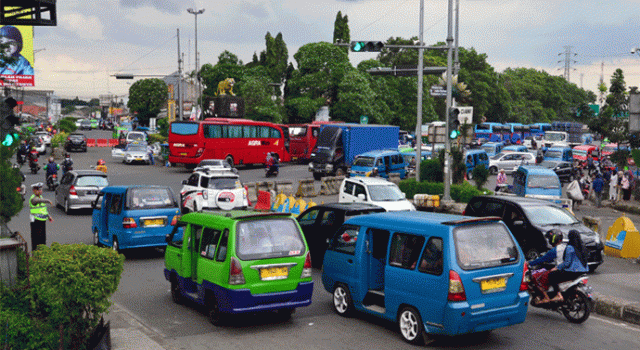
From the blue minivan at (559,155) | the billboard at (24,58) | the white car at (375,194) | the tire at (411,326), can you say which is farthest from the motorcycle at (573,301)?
the billboard at (24,58)

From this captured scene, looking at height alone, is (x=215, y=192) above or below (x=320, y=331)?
above

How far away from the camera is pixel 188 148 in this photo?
139 feet

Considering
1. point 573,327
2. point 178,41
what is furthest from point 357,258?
point 178,41

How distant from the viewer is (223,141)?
43.8 metres

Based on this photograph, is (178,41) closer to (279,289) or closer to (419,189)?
(419,189)

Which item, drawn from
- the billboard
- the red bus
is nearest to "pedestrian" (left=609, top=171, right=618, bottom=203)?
the red bus

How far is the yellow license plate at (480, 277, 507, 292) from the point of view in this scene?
8.46m

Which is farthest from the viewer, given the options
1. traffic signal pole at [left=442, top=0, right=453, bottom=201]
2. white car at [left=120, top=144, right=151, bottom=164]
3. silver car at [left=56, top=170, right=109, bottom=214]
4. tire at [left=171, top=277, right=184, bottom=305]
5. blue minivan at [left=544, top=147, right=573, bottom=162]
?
white car at [left=120, top=144, right=151, bottom=164]

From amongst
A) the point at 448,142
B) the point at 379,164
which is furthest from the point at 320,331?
the point at 379,164

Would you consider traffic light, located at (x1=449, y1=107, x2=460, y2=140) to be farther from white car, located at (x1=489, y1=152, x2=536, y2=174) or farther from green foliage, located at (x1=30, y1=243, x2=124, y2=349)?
white car, located at (x1=489, y1=152, x2=536, y2=174)

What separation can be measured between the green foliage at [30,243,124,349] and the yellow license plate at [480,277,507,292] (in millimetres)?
4582

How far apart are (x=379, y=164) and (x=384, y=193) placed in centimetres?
1342

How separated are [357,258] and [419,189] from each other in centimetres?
1807

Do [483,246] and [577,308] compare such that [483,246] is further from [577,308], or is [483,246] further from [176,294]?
[176,294]
